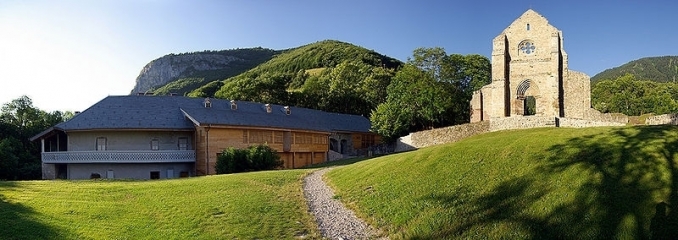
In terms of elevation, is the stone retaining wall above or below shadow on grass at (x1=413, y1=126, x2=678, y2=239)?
above

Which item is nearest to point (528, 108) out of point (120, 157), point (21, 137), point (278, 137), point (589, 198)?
point (278, 137)

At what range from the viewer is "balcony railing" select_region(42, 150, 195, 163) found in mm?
39188

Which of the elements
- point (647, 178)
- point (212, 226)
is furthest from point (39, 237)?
point (647, 178)

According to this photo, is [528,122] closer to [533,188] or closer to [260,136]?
[260,136]

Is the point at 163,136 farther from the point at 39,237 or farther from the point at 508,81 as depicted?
the point at 508,81

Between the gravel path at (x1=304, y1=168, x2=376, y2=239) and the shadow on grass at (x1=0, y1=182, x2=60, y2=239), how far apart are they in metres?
8.26

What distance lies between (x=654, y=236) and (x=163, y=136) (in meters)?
36.7

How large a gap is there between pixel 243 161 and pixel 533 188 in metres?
23.9

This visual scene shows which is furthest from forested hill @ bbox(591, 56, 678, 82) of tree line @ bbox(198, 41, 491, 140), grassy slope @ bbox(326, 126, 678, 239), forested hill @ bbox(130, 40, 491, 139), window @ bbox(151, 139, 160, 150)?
grassy slope @ bbox(326, 126, 678, 239)

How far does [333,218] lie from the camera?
57.3 ft

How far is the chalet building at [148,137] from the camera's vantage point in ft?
130

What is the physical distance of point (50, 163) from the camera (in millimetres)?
41156

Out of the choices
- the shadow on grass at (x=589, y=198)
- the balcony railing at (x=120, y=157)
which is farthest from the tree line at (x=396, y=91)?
the shadow on grass at (x=589, y=198)

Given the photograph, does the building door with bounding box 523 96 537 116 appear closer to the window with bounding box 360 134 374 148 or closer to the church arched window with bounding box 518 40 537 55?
the church arched window with bounding box 518 40 537 55
